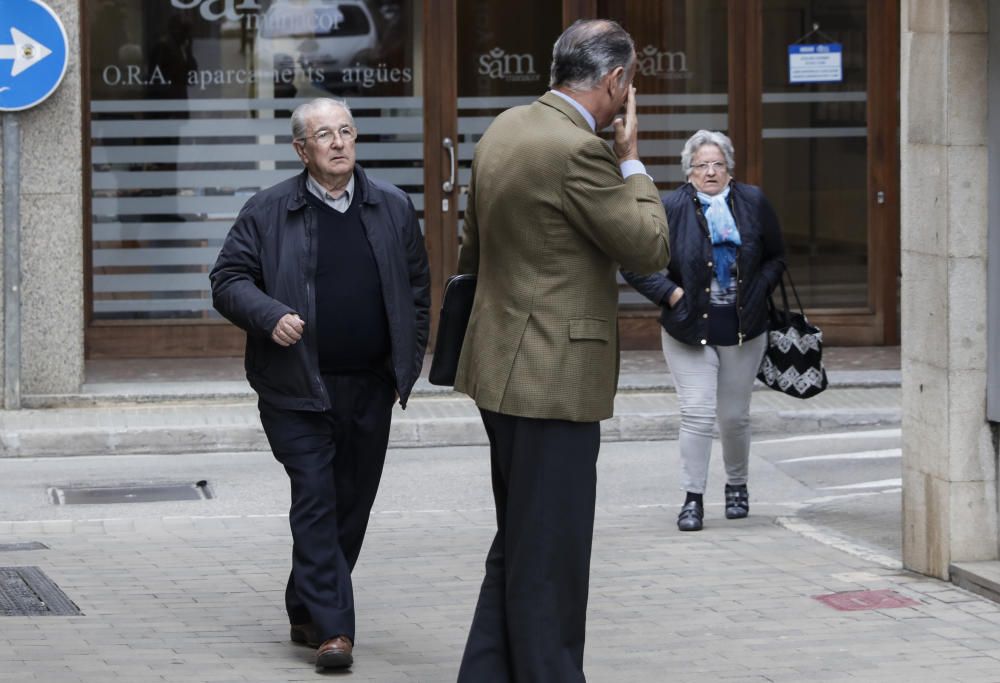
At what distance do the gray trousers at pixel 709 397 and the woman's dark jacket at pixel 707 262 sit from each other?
0.08m

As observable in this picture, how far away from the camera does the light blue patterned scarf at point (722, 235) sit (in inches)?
346

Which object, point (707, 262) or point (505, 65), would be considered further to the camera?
point (505, 65)

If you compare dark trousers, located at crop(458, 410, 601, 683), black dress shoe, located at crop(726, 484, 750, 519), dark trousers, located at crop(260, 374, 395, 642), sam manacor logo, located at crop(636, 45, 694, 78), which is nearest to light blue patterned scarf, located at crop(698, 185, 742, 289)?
black dress shoe, located at crop(726, 484, 750, 519)

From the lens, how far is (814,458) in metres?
10.8

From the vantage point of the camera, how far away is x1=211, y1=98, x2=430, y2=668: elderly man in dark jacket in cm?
637

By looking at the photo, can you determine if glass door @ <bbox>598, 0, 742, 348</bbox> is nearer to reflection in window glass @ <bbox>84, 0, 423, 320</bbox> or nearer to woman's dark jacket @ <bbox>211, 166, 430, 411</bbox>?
reflection in window glass @ <bbox>84, 0, 423, 320</bbox>

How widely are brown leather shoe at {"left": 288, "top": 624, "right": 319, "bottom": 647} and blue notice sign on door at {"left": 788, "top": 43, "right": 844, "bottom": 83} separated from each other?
27.5ft

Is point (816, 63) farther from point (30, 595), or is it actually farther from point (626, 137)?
point (626, 137)

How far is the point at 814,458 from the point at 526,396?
5.75 metres

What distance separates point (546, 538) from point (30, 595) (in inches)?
113

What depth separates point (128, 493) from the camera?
10016 millimetres

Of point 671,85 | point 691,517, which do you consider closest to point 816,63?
point 671,85

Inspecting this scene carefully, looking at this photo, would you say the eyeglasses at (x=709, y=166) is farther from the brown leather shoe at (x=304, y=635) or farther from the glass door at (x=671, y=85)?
the glass door at (x=671, y=85)

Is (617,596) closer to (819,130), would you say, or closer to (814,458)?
(814,458)
